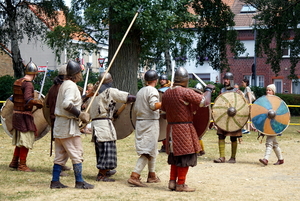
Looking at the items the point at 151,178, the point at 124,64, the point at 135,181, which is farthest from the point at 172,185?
the point at 124,64

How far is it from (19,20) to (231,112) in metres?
15.6

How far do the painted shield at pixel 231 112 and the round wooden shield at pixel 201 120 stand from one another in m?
2.22

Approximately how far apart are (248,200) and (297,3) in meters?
15.0

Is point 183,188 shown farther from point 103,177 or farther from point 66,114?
point 66,114

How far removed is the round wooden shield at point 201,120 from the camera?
7035 mm

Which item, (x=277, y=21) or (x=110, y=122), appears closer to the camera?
(x=110, y=122)

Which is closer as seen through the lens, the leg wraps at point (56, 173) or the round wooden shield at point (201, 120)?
the leg wraps at point (56, 173)

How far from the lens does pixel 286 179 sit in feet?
24.9

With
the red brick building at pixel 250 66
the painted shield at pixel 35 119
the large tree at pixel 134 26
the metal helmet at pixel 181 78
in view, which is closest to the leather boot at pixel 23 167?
the painted shield at pixel 35 119

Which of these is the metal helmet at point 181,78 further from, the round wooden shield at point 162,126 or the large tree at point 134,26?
the large tree at point 134,26

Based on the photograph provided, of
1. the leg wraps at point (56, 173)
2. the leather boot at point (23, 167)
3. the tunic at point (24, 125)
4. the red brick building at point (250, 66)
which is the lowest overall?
the leather boot at point (23, 167)

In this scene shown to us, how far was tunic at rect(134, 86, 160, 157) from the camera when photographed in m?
7.04

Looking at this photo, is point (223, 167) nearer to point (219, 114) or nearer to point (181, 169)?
point (219, 114)

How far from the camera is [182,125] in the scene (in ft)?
21.5
